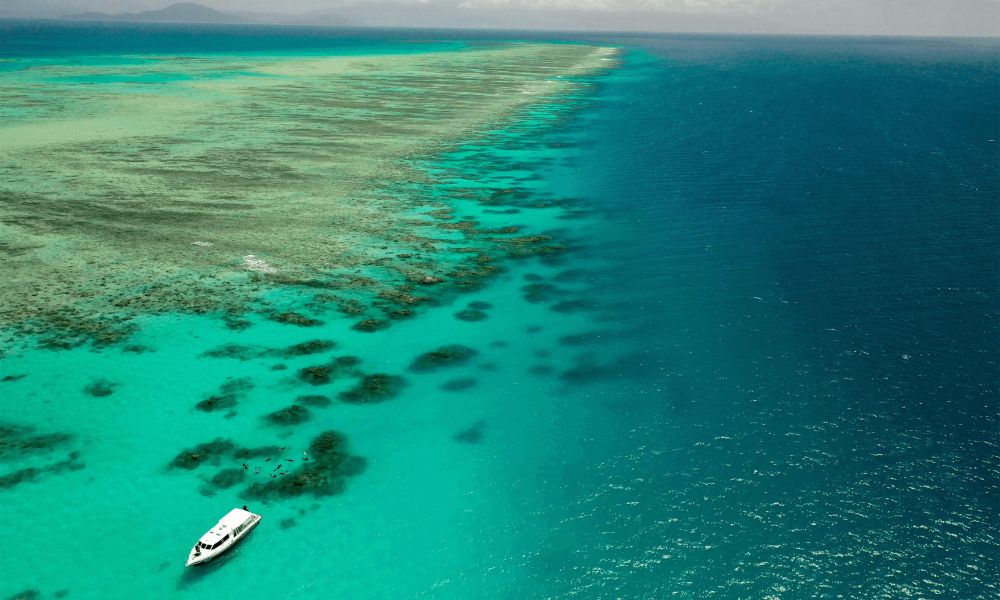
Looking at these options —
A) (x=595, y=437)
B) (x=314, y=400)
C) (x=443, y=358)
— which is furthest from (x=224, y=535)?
(x=595, y=437)

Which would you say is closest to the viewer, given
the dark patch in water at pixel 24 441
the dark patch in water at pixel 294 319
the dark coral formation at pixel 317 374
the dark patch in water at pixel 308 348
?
the dark patch in water at pixel 24 441

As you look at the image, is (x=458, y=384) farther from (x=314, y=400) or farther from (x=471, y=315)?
(x=471, y=315)

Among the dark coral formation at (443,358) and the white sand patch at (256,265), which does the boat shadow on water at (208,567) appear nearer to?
the dark coral formation at (443,358)

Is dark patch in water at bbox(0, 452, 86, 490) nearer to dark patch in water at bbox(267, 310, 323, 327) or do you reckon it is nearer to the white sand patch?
dark patch in water at bbox(267, 310, 323, 327)

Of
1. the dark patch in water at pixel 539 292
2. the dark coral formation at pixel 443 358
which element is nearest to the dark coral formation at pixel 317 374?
the dark coral formation at pixel 443 358

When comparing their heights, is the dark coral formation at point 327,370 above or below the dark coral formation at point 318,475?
above

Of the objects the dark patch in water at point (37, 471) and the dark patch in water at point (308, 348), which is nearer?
the dark patch in water at point (37, 471)

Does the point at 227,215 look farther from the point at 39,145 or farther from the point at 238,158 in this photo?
the point at 39,145
